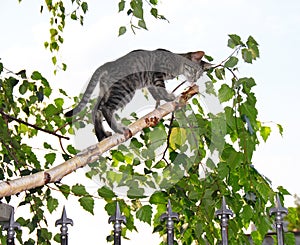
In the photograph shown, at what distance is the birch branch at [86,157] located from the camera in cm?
185

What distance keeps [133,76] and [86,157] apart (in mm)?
379

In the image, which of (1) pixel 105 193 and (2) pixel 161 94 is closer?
(1) pixel 105 193

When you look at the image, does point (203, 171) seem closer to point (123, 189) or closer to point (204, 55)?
point (123, 189)

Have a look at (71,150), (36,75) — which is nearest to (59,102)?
(36,75)

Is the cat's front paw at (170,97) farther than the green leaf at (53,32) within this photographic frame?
No

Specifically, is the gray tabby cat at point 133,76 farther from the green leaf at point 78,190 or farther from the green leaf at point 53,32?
the green leaf at point 53,32

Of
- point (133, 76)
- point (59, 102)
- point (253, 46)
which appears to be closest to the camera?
point (253, 46)

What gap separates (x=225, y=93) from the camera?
1.95m

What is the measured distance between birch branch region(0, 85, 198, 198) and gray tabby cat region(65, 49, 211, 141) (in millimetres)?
42

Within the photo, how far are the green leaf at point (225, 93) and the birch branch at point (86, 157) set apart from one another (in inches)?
8.9

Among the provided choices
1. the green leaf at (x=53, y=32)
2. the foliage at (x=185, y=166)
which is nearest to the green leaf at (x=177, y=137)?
the foliage at (x=185, y=166)

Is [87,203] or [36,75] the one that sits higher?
[36,75]

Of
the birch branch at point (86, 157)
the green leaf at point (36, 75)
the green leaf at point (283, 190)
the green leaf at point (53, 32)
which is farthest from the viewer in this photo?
the green leaf at point (53, 32)

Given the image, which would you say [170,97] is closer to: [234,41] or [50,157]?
[234,41]
